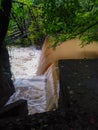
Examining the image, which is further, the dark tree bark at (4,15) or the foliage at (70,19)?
the foliage at (70,19)

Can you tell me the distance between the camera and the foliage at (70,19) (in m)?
3.48

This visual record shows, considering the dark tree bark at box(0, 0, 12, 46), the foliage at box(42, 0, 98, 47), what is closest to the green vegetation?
the foliage at box(42, 0, 98, 47)

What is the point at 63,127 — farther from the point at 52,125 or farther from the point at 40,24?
the point at 40,24

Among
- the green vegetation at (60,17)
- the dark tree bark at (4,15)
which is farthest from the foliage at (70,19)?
the dark tree bark at (4,15)

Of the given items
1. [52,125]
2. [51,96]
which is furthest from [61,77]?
[52,125]

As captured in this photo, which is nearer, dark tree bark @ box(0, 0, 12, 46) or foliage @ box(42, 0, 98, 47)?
dark tree bark @ box(0, 0, 12, 46)

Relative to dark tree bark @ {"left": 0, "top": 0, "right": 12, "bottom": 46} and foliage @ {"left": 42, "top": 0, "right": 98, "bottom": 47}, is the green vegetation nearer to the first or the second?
foliage @ {"left": 42, "top": 0, "right": 98, "bottom": 47}

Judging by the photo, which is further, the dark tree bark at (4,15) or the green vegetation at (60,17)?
the green vegetation at (60,17)

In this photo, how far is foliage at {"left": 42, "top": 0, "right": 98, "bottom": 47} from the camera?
11.4 feet

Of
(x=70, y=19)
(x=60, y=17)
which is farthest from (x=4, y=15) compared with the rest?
(x=70, y=19)

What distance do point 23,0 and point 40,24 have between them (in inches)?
17.4

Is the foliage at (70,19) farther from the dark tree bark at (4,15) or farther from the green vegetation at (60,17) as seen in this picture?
the dark tree bark at (4,15)

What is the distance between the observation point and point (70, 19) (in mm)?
3812

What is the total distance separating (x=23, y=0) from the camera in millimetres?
3924
